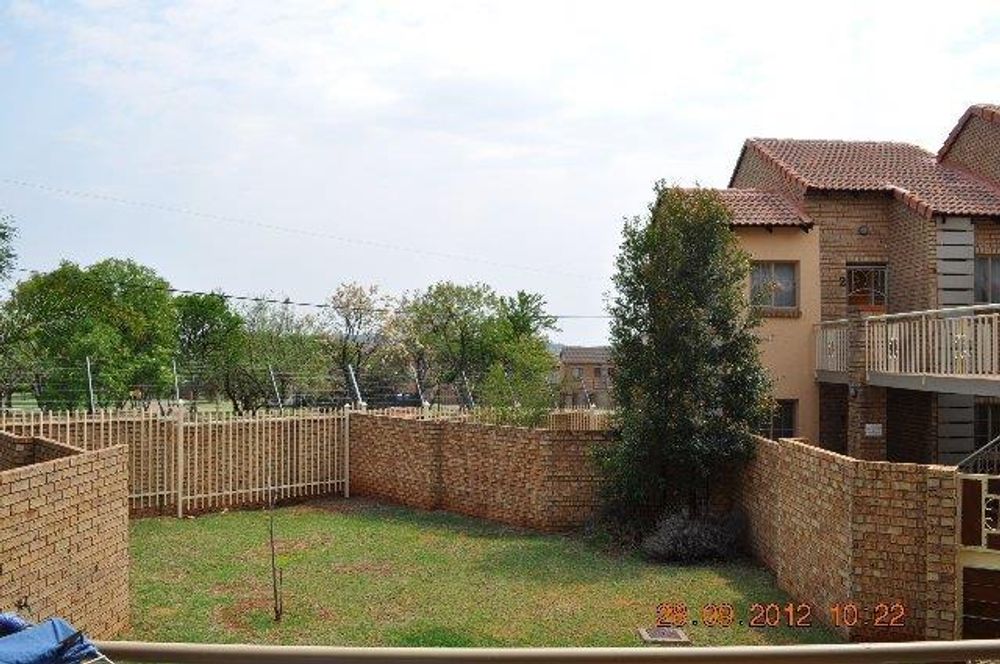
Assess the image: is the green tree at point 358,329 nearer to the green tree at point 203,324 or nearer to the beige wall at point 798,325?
the green tree at point 203,324

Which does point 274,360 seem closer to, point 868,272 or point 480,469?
point 480,469

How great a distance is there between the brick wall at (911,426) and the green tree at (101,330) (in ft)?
60.8

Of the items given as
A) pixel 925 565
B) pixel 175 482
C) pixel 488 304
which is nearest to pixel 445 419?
pixel 175 482

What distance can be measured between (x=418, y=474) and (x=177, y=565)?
6002 mm

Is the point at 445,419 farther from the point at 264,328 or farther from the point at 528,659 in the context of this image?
the point at 264,328

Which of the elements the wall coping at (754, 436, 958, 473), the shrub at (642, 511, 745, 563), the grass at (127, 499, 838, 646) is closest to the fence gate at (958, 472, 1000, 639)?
the wall coping at (754, 436, 958, 473)

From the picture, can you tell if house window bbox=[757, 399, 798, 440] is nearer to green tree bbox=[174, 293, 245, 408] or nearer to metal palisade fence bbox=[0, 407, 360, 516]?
metal palisade fence bbox=[0, 407, 360, 516]

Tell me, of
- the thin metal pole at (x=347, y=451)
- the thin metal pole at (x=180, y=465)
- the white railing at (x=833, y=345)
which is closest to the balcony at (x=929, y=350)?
the white railing at (x=833, y=345)

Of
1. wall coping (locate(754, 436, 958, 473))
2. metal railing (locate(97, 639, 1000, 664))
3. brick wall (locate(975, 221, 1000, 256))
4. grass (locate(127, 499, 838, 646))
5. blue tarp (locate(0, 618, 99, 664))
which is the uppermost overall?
brick wall (locate(975, 221, 1000, 256))

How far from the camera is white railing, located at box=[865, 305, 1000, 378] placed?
495 inches

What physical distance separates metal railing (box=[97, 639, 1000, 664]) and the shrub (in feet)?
37.6

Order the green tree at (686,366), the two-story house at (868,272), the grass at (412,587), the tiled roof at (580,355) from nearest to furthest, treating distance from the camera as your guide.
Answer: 1. the grass at (412,587)
2. the green tree at (686,366)
3. the two-story house at (868,272)
4. the tiled roof at (580,355)

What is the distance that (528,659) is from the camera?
2.34 metres
